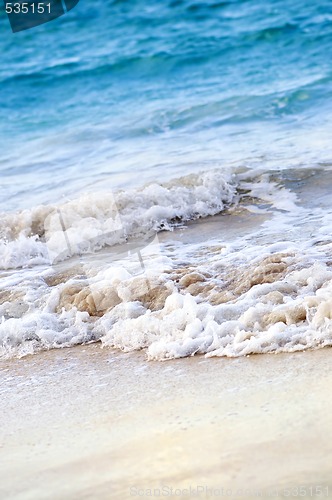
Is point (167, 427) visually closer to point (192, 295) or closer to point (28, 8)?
point (192, 295)

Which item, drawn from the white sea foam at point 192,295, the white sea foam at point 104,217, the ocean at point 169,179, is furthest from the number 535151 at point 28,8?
the white sea foam at point 192,295

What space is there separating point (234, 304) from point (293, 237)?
1.09 metres

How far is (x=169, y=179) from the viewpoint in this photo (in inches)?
249

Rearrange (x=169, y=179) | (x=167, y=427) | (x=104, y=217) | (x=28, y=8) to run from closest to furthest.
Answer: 1. (x=167, y=427)
2. (x=104, y=217)
3. (x=169, y=179)
4. (x=28, y=8)

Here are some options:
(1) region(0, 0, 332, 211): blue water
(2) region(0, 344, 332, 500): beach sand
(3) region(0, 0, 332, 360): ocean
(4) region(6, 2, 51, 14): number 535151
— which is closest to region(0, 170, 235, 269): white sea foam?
(3) region(0, 0, 332, 360): ocean

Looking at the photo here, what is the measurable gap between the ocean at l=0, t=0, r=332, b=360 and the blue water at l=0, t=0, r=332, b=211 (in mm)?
34

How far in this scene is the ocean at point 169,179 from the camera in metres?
3.60

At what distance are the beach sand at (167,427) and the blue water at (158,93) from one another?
3.31 metres

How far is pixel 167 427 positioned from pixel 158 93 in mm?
8038

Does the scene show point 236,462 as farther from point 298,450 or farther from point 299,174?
point 299,174

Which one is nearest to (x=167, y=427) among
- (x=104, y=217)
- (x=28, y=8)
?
(x=104, y=217)

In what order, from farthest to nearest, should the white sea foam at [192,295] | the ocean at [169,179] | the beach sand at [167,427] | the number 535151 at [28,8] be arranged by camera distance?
the number 535151 at [28,8] → the ocean at [169,179] → the white sea foam at [192,295] → the beach sand at [167,427]

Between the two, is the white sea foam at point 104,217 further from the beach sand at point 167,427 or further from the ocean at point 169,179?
the beach sand at point 167,427

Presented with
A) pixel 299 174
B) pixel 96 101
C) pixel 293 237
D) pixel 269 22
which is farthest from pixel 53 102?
pixel 293 237
